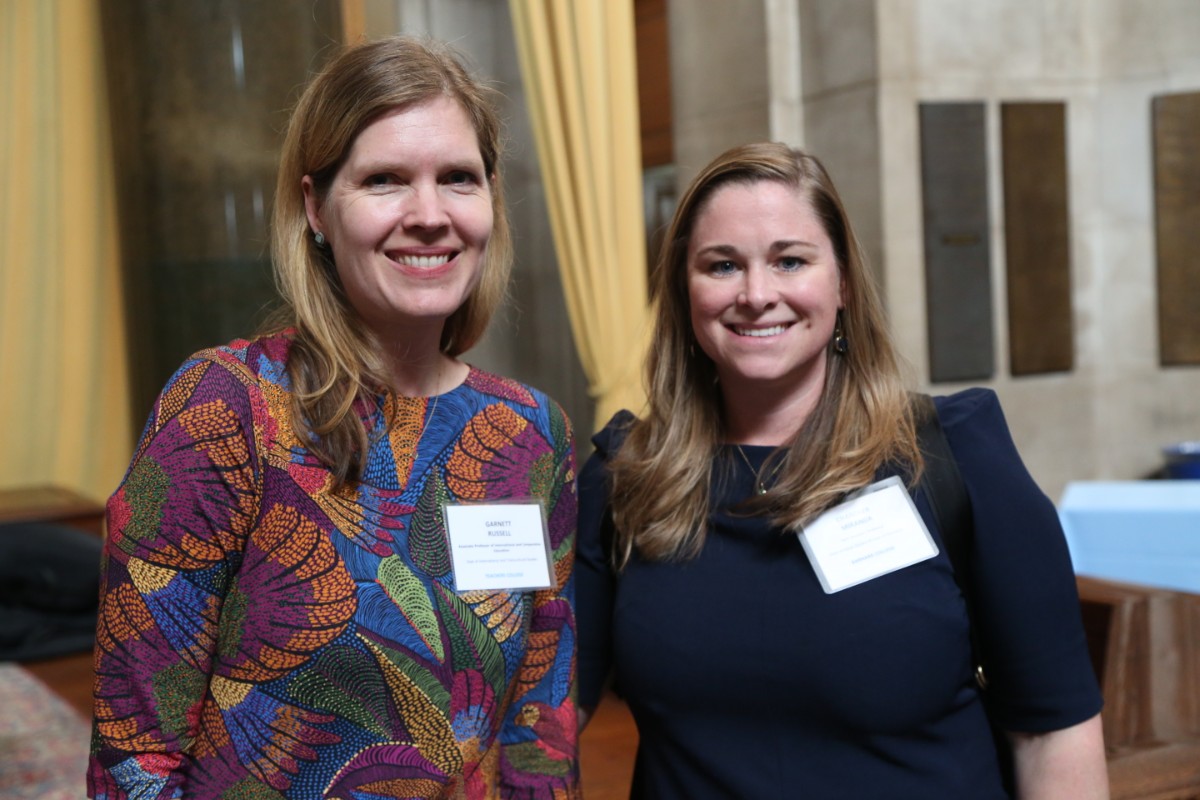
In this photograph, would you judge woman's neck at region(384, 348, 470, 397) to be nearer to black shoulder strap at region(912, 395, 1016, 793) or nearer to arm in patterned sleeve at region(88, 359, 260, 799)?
arm in patterned sleeve at region(88, 359, 260, 799)

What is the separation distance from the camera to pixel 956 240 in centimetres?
536

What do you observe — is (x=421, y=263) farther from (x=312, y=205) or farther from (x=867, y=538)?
(x=867, y=538)

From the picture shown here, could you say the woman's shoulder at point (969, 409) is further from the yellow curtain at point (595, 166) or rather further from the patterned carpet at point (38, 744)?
the patterned carpet at point (38, 744)

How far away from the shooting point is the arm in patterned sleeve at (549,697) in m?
1.64

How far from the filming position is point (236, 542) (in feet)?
4.48

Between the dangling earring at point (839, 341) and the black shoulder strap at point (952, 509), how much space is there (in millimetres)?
209

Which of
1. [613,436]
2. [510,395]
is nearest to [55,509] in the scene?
[613,436]

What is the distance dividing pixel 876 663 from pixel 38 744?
3764mm

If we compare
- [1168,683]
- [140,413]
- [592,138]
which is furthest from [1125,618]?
[140,413]

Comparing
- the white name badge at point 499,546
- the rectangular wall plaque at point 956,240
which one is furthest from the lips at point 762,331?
the rectangular wall plaque at point 956,240

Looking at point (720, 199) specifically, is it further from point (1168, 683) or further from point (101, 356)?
point (101, 356)

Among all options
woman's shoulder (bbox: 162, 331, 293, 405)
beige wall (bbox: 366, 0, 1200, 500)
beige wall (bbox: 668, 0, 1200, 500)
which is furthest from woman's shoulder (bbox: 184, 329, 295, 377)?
beige wall (bbox: 668, 0, 1200, 500)

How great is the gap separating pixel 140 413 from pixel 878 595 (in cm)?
553

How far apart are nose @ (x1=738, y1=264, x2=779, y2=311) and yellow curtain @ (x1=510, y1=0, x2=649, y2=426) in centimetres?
269
